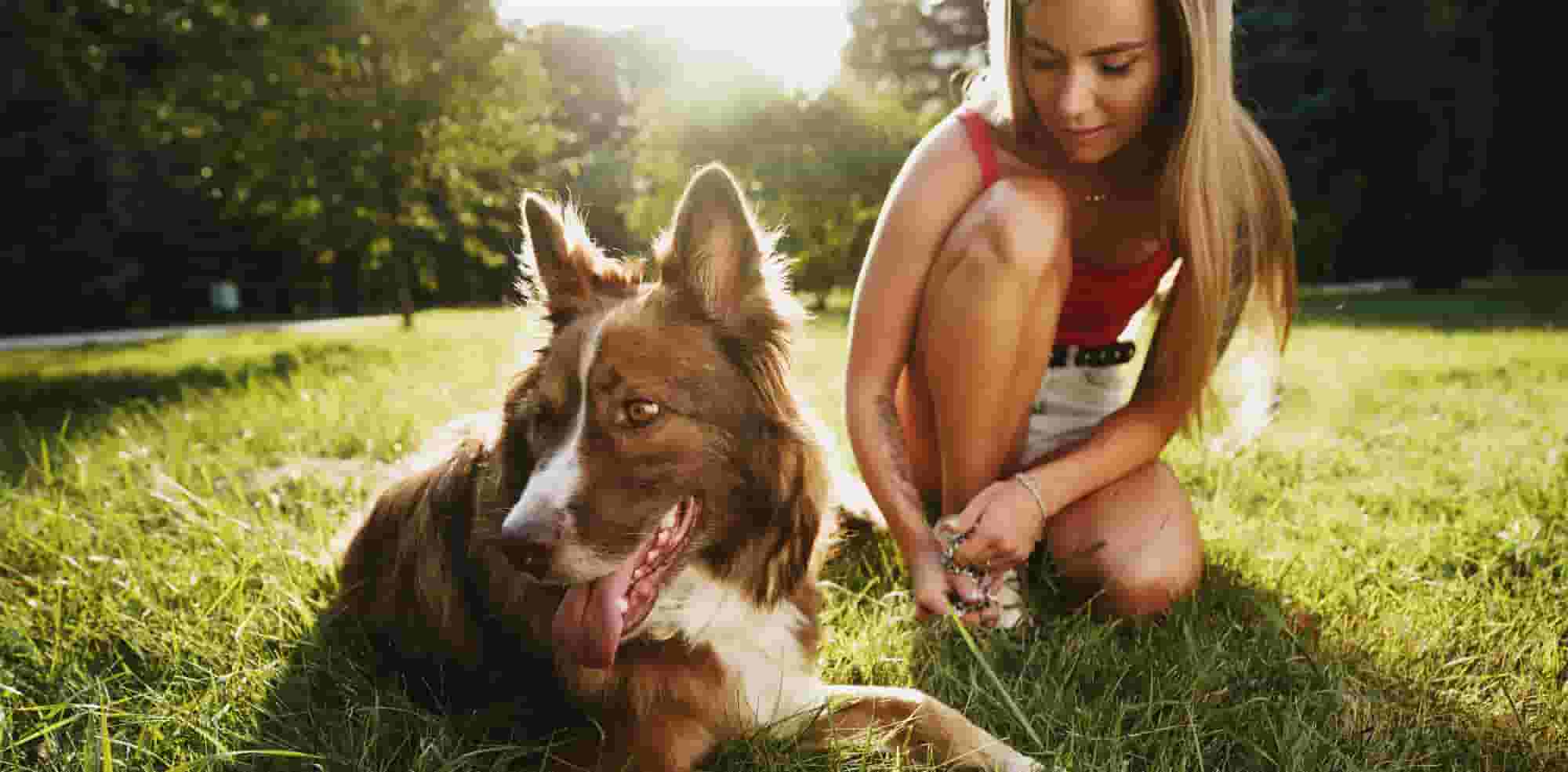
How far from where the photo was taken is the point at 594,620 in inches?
85.8

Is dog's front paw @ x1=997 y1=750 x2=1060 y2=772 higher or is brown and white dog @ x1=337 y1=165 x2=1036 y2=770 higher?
brown and white dog @ x1=337 y1=165 x2=1036 y2=770

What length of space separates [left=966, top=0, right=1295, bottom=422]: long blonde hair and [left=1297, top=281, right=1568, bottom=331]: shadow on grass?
8951 mm

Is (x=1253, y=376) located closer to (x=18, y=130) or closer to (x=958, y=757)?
(x=958, y=757)

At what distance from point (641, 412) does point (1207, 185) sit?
5.78 feet

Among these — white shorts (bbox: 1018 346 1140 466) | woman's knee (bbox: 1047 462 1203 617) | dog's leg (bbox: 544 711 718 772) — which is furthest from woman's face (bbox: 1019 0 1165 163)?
dog's leg (bbox: 544 711 718 772)

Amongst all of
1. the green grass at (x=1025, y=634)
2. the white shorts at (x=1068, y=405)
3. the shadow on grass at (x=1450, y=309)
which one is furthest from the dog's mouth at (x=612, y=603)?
the shadow on grass at (x=1450, y=309)

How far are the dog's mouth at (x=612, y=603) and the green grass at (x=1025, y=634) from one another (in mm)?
304

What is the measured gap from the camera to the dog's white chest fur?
7.69 ft

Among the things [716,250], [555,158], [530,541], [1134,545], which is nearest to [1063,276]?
[1134,545]

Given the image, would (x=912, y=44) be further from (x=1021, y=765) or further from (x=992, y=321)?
(x=1021, y=765)

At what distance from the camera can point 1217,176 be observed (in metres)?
2.78

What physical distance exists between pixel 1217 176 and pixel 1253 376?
93 cm

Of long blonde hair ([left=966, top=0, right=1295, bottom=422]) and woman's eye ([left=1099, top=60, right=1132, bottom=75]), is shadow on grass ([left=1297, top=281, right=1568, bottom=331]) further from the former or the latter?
woman's eye ([left=1099, top=60, right=1132, bottom=75])

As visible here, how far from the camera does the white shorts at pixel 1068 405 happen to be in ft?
11.2
